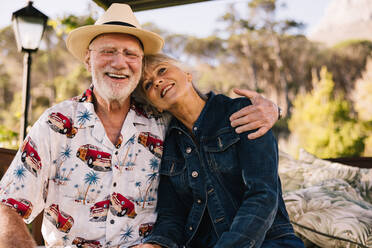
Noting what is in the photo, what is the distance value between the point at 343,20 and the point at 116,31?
54.1 meters

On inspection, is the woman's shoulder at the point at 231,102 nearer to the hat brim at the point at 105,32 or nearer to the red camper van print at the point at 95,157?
the hat brim at the point at 105,32

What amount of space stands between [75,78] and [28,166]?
67.0 ft

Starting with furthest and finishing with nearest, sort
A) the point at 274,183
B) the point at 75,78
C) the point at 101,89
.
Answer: the point at 75,78
the point at 101,89
the point at 274,183

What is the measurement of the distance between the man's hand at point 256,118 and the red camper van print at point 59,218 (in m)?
1.01

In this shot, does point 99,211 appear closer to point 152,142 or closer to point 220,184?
point 152,142

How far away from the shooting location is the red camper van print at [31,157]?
1.61 metres

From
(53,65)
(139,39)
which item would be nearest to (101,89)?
(139,39)

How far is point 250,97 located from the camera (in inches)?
70.6

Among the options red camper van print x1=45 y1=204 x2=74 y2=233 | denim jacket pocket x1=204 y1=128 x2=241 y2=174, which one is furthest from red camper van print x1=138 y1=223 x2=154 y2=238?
denim jacket pocket x1=204 y1=128 x2=241 y2=174

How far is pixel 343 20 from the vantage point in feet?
158

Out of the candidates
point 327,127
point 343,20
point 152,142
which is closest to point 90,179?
point 152,142

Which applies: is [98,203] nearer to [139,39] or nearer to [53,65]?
[139,39]

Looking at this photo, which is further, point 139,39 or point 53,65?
point 53,65

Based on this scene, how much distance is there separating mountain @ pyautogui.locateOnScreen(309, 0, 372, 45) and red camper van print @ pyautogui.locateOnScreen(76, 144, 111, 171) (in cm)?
4083
